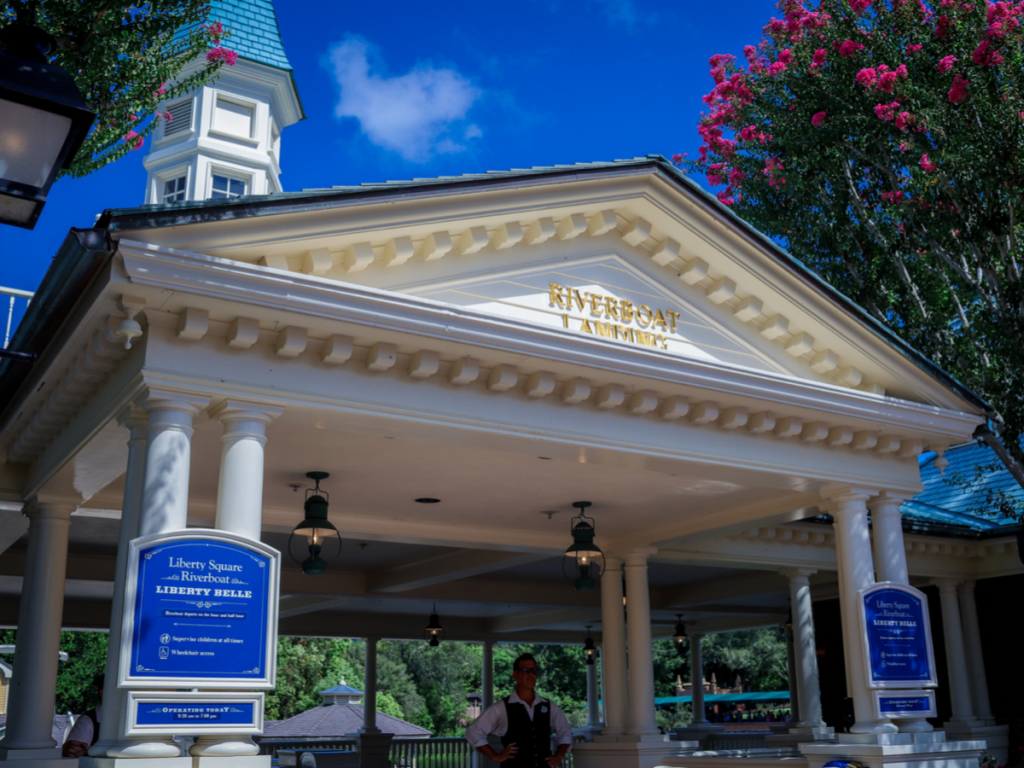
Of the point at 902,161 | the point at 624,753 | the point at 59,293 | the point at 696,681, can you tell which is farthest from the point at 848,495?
the point at 696,681

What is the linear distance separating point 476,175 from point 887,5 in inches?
310

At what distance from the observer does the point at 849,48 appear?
1235 centimetres

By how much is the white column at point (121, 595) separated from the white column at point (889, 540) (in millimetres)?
6941

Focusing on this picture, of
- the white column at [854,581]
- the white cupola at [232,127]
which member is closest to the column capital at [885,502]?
the white column at [854,581]

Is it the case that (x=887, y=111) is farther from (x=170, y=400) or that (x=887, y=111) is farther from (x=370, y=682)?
(x=370, y=682)

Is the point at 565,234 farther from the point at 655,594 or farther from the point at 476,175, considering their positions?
the point at 655,594

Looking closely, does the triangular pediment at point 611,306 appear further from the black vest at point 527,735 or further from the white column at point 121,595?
the black vest at point 527,735

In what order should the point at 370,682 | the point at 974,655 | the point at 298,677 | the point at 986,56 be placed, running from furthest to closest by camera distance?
the point at 298,677 < the point at 370,682 < the point at 974,655 < the point at 986,56

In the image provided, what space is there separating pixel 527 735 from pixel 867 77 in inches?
346

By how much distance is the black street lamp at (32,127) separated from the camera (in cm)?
319

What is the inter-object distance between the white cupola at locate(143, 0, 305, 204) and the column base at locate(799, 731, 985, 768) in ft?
82.1

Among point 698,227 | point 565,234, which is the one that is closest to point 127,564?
point 565,234

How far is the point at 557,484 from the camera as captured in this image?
1012 centimetres

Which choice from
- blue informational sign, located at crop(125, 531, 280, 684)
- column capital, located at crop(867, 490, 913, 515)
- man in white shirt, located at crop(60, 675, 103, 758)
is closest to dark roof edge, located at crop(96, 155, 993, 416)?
column capital, located at crop(867, 490, 913, 515)
